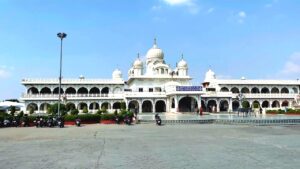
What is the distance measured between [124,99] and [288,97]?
2971cm

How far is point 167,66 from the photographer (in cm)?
6347

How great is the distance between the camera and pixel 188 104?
56.2m

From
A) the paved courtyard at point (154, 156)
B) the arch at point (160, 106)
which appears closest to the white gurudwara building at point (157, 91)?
the arch at point (160, 106)

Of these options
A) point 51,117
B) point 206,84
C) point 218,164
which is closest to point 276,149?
point 218,164

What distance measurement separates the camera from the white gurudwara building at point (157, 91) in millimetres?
55094

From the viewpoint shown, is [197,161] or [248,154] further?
[248,154]

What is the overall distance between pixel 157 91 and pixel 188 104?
6558 mm

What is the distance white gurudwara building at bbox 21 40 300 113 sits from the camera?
5509 centimetres

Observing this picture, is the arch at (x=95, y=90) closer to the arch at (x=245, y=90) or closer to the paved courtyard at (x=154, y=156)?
the arch at (x=245, y=90)

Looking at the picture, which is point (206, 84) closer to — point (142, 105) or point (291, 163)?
point (142, 105)

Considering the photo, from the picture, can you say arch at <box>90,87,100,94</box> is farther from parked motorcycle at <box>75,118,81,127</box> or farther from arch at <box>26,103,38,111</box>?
parked motorcycle at <box>75,118,81,127</box>

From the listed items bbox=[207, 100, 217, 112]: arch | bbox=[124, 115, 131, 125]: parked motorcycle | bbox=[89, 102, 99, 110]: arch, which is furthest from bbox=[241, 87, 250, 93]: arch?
bbox=[124, 115, 131, 125]: parked motorcycle

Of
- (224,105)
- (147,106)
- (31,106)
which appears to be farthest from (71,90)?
(224,105)

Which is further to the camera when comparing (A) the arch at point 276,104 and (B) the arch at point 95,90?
(A) the arch at point 276,104
